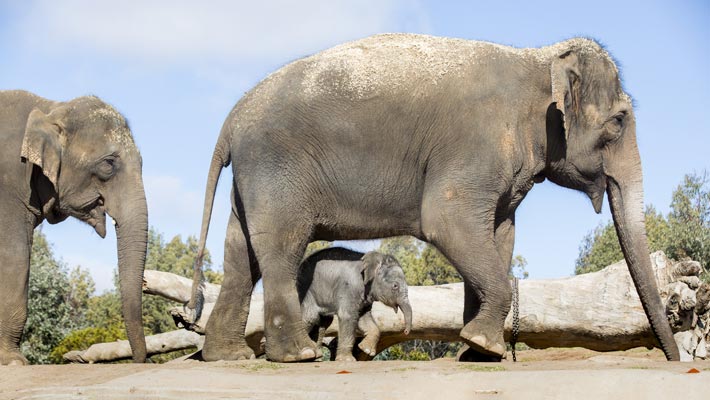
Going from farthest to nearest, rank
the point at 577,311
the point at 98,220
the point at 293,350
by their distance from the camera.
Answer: the point at 577,311, the point at 98,220, the point at 293,350

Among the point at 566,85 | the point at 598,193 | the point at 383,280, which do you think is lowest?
the point at 383,280

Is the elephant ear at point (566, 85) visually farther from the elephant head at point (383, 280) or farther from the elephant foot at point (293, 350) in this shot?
the elephant head at point (383, 280)

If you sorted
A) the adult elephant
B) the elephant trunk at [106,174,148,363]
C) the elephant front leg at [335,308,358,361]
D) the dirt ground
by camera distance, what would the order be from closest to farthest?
the dirt ground → the adult elephant → the elephant trunk at [106,174,148,363] → the elephant front leg at [335,308,358,361]

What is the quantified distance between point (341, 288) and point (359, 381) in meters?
3.95

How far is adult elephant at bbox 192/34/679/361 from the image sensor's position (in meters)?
8.67

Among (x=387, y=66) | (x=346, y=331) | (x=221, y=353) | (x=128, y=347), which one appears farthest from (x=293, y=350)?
(x=128, y=347)

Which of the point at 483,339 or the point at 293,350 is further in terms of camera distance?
the point at 293,350

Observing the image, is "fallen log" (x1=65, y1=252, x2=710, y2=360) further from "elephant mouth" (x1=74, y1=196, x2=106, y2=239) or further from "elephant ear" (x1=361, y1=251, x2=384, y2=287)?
"elephant mouth" (x1=74, y1=196, x2=106, y2=239)

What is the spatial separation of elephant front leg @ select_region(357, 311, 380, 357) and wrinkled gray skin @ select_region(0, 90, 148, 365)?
106 inches

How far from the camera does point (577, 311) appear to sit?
40.2ft

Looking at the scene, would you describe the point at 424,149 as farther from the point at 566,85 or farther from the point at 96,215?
the point at 96,215

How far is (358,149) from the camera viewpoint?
8953 millimetres

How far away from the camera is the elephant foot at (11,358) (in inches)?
383

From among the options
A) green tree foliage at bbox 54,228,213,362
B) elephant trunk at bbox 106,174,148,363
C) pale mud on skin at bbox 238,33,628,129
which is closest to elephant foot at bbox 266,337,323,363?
elephant trunk at bbox 106,174,148,363
